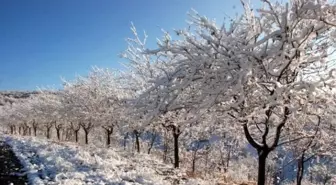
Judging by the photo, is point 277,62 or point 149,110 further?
point 149,110

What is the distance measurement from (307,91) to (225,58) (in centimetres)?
200

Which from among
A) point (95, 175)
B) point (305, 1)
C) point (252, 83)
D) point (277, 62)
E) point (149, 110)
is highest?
point (305, 1)

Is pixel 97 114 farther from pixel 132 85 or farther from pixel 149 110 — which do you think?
pixel 149 110

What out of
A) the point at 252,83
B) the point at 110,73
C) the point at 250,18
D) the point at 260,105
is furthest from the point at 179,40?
the point at 110,73

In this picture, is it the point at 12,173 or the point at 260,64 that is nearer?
the point at 260,64

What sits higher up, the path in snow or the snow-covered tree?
the snow-covered tree

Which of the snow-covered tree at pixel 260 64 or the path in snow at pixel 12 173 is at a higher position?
the snow-covered tree at pixel 260 64

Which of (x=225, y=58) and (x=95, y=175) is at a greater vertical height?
(x=225, y=58)

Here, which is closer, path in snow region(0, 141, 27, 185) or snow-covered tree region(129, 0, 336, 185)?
snow-covered tree region(129, 0, 336, 185)

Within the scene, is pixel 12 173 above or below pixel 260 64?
below

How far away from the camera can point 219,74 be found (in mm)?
7871

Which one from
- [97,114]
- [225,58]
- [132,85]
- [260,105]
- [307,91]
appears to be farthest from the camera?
[97,114]

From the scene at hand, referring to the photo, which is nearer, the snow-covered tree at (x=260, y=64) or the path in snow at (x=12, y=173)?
the snow-covered tree at (x=260, y=64)

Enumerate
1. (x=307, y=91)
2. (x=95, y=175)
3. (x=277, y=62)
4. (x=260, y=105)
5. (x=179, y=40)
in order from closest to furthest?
(x=307, y=91)
(x=277, y=62)
(x=260, y=105)
(x=179, y=40)
(x=95, y=175)
